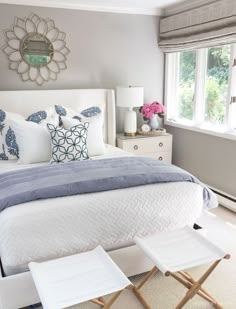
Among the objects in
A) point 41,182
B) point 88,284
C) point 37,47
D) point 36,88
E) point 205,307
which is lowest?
point 205,307

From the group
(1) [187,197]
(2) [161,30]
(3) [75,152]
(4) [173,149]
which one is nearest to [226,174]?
(4) [173,149]

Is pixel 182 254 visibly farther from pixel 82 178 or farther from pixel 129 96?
pixel 129 96

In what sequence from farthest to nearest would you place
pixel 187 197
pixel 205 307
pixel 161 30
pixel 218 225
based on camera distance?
pixel 161 30 → pixel 218 225 → pixel 187 197 → pixel 205 307

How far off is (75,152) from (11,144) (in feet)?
2.07

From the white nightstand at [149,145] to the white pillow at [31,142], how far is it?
46.4 inches

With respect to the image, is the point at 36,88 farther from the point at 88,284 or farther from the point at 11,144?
the point at 88,284

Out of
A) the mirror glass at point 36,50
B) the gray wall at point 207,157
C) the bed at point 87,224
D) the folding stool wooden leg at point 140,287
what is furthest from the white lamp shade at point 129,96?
the folding stool wooden leg at point 140,287

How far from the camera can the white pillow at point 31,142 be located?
2873mm

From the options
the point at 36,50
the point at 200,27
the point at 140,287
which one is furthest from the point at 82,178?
the point at 200,27

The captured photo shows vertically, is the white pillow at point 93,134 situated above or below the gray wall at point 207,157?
above

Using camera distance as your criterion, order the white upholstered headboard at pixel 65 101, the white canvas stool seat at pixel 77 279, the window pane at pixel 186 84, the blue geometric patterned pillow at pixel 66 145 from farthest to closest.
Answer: the window pane at pixel 186 84 → the white upholstered headboard at pixel 65 101 → the blue geometric patterned pillow at pixel 66 145 → the white canvas stool seat at pixel 77 279

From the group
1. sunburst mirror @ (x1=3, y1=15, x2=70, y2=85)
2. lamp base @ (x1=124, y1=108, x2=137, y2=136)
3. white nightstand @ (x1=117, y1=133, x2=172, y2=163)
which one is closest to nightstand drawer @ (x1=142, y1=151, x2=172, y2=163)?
white nightstand @ (x1=117, y1=133, x2=172, y2=163)

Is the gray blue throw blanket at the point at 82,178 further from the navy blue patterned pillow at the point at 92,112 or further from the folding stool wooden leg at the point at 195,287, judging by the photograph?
the navy blue patterned pillow at the point at 92,112

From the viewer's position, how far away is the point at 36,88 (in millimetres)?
3701
